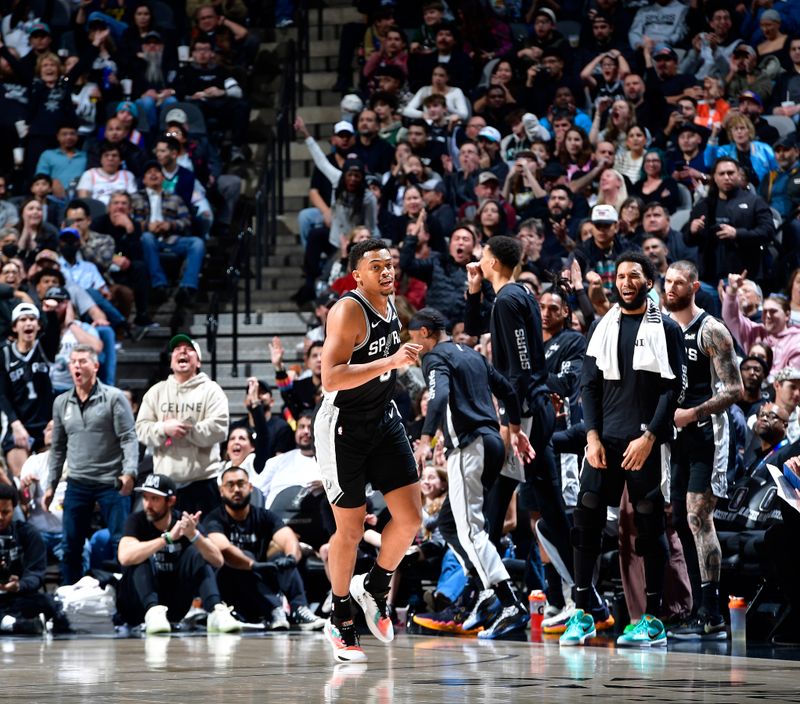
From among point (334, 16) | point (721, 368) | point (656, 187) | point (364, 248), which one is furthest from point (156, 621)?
point (334, 16)

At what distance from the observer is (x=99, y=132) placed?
54.8 feet

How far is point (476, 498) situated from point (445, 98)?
7746 millimetres

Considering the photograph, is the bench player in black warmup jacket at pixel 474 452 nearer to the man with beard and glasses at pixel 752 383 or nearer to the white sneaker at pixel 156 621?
the man with beard and glasses at pixel 752 383

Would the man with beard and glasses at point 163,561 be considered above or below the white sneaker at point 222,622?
above

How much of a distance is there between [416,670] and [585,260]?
553 centimetres

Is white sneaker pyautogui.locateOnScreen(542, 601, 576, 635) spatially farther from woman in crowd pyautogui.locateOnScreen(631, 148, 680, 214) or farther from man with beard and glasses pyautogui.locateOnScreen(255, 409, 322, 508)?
woman in crowd pyautogui.locateOnScreen(631, 148, 680, 214)

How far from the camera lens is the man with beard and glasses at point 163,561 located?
32.5 ft

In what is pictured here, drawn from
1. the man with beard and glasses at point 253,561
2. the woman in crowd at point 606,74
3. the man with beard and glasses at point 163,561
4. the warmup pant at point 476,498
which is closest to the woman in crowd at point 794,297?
the warmup pant at point 476,498

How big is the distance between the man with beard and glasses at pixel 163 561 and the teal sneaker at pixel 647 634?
10.9 feet

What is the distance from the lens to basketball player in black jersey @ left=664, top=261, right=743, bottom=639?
794 cm

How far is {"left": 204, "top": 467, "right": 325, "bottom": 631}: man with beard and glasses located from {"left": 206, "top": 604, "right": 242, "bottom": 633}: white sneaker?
1.27 ft

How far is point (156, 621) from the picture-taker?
31.6 ft

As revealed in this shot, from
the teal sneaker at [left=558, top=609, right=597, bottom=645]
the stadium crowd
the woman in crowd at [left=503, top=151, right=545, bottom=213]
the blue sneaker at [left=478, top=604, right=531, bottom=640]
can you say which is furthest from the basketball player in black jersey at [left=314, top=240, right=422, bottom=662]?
the woman in crowd at [left=503, top=151, right=545, bottom=213]

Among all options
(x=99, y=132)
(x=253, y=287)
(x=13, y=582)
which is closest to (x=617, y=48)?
(x=253, y=287)
